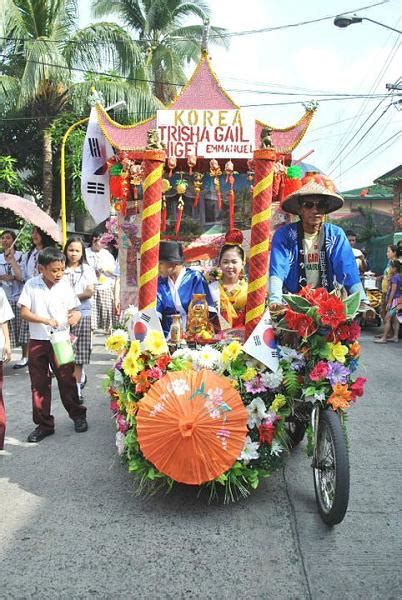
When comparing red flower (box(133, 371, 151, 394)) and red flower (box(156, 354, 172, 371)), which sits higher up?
red flower (box(156, 354, 172, 371))

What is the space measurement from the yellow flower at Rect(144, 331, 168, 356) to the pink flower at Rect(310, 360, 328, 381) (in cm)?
105

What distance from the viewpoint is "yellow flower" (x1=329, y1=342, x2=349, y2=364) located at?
11.3 ft

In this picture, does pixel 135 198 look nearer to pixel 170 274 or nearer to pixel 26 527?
pixel 170 274

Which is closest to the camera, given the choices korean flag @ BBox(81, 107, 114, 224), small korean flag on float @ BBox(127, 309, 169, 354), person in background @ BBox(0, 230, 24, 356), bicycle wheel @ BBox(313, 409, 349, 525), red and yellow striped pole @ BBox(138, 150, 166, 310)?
bicycle wheel @ BBox(313, 409, 349, 525)

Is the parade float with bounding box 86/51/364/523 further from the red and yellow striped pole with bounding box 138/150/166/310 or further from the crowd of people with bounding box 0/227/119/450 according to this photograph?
the crowd of people with bounding box 0/227/119/450

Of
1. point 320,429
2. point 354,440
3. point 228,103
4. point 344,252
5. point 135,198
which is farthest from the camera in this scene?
point 135,198

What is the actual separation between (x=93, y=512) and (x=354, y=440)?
2.50 meters

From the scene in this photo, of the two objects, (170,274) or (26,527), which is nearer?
(26,527)

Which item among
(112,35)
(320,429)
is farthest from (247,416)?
(112,35)

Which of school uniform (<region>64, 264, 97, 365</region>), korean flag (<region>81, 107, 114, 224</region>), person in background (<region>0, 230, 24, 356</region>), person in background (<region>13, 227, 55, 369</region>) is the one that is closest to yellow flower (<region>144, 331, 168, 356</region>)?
school uniform (<region>64, 264, 97, 365</region>)

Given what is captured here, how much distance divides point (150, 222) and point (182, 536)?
229 cm

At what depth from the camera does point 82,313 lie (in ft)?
20.6

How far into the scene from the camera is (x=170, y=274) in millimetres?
5363

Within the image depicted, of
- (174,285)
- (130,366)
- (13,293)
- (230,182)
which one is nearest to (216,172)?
(230,182)
